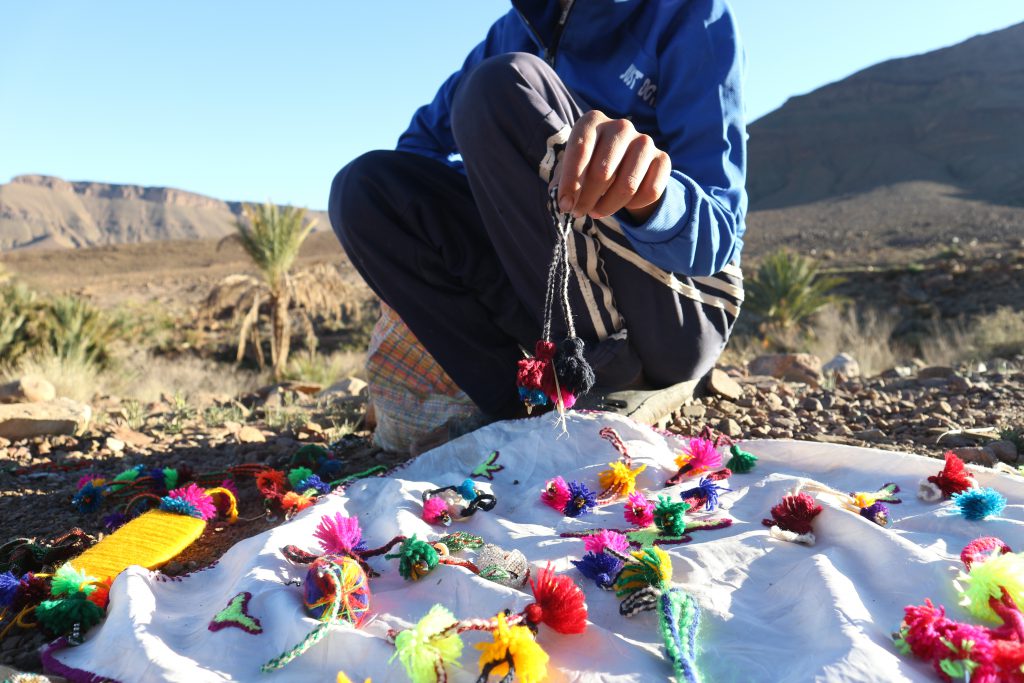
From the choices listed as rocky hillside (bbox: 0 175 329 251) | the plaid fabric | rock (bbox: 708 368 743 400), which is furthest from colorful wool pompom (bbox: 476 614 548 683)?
rocky hillside (bbox: 0 175 329 251)

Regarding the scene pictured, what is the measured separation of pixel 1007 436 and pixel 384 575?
1933mm

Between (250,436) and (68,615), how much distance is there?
1.66 meters

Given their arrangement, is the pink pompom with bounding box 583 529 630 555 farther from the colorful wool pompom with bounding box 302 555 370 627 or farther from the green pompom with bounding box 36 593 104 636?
the green pompom with bounding box 36 593 104 636

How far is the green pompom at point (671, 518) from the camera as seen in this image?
149cm

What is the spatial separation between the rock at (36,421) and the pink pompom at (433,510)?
6.99 feet

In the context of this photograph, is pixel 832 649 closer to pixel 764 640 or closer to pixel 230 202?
pixel 764 640

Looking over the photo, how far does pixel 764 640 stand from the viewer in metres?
1.12

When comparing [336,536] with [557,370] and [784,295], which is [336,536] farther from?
[784,295]

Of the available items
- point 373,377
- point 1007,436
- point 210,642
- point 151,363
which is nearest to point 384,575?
point 210,642

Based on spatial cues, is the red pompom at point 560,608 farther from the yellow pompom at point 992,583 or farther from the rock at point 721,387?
the rock at point 721,387

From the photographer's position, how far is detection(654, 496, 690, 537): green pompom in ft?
4.90

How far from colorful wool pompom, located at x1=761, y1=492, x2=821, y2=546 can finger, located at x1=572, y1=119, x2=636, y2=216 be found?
0.72 m

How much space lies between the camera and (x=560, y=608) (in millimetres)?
1140

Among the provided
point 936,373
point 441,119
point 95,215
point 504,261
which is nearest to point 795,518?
point 504,261
